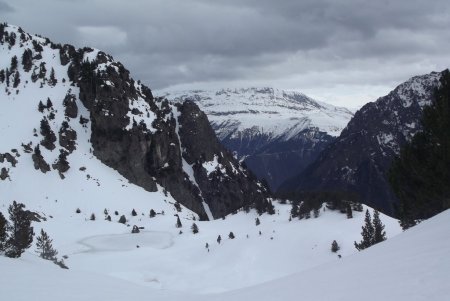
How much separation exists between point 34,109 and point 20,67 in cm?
2904

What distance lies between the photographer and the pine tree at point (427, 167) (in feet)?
108

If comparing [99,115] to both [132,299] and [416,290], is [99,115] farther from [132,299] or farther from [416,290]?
[416,290]

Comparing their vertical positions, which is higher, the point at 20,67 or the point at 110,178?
the point at 20,67

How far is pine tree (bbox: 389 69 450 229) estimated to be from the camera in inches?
1292

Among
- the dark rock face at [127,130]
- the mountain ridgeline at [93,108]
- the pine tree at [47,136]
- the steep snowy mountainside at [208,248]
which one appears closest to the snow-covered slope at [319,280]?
the steep snowy mountainside at [208,248]

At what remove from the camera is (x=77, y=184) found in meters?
146

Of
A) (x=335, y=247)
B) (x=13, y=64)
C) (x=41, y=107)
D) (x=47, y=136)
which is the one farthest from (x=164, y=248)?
(x=13, y=64)

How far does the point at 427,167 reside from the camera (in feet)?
114

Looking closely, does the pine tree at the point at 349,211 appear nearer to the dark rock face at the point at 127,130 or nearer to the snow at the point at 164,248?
the snow at the point at 164,248

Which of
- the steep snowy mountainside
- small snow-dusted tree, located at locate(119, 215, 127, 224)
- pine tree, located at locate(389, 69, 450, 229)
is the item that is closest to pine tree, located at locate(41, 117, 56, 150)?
the steep snowy mountainside

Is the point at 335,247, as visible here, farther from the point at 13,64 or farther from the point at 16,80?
the point at 13,64

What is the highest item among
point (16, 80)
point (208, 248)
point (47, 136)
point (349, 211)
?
point (16, 80)

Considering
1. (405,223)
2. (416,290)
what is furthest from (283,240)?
(416,290)

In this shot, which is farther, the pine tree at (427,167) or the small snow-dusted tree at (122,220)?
the small snow-dusted tree at (122,220)
